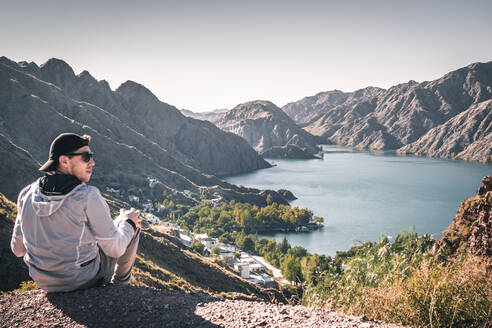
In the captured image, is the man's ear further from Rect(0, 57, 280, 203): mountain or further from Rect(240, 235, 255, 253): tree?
Rect(240, 235, 255, 253): tree

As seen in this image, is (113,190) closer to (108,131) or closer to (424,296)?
(108,131)

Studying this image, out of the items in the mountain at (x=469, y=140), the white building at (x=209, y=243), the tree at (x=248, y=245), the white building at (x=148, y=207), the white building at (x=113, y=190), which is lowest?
the tree at (x=248, y=245)

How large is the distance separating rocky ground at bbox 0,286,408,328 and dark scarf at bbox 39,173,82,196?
1.26 metres

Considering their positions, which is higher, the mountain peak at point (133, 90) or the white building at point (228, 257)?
the mountain peak at point (133, 90)

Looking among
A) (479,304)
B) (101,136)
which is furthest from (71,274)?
(101,136)

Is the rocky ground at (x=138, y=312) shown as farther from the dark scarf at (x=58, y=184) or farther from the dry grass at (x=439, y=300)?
the dark scarf at (x=58, y=184)

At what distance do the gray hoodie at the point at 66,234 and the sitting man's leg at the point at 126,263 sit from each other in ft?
0.86

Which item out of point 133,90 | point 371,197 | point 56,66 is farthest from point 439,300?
point 133,90

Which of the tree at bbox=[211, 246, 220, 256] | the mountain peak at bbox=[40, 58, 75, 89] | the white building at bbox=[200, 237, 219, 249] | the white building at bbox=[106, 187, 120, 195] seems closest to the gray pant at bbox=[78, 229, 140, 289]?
the tree at bbox=[211, 246, 220, 256]

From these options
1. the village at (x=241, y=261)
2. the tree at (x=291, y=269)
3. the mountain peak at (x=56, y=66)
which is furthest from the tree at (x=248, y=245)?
the mountain peak at (x=56, y=66)

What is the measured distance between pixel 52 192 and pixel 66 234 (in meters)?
0.48

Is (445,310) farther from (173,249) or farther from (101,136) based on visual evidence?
(101,136)

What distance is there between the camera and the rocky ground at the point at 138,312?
3.47m

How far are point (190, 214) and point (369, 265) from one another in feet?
238
